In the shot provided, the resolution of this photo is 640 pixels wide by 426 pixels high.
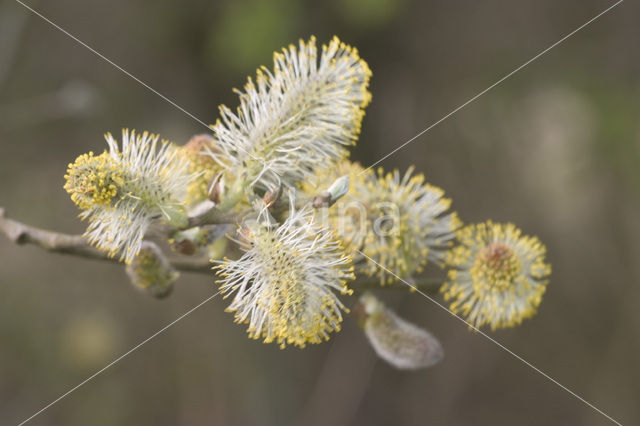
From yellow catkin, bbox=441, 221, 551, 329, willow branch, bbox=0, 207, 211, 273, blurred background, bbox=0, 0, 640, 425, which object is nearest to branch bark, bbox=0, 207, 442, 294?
willow branch, bbox=0, 207, 211, 273

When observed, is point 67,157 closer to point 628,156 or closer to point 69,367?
point 69,367

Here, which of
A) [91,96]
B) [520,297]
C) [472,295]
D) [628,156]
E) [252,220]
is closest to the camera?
[252,220]

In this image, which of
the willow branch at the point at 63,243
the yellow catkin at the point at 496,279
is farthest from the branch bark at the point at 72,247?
the yellow catkin at the point at 496,279

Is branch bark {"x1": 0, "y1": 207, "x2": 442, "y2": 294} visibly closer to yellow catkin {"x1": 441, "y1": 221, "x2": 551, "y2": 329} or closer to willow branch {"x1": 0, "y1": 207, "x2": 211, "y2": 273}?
willow branch {"x1": 0, "y1": 207, "x2": 211, "y2": 273}

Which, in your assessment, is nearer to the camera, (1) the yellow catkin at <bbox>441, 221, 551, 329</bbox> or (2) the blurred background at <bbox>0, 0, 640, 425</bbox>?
(1) the yellow catkin at <bbox>441, 221, 551, 329</bbox>

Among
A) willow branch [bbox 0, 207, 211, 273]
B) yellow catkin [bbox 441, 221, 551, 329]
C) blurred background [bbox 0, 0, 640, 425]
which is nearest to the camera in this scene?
willow branch [bbox 0, 207, 211, 273]

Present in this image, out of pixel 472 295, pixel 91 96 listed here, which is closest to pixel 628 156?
pixel 472 295
